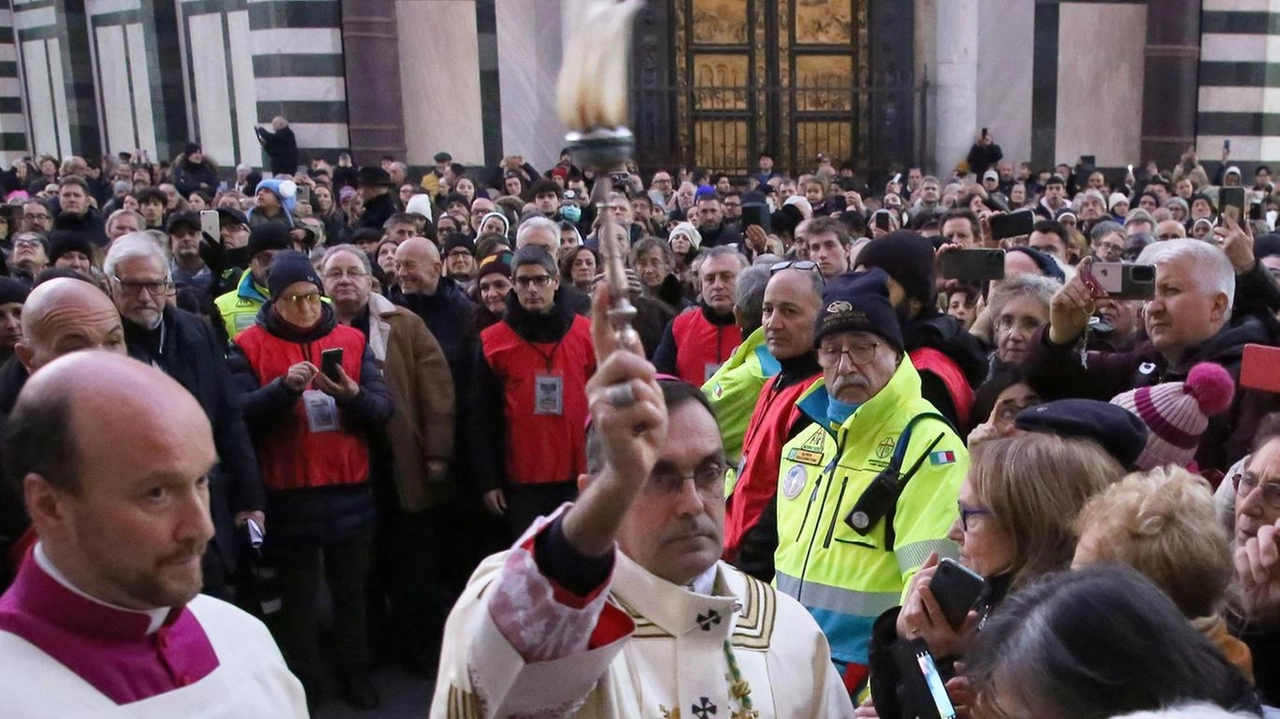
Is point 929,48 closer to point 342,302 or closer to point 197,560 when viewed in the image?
point 342,302

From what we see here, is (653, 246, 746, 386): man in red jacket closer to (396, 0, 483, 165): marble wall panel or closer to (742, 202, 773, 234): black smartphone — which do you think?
(742, 202, 773, 234): black smartphone

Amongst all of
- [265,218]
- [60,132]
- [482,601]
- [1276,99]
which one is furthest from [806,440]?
[60,132]

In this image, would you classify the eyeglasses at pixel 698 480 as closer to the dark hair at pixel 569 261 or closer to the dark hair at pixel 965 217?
the dark hair at pixel 569 261

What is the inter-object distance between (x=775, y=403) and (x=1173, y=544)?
222 cm

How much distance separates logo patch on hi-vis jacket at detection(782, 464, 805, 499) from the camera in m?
3.71

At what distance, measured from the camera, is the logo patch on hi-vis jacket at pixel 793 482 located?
12.2 ft

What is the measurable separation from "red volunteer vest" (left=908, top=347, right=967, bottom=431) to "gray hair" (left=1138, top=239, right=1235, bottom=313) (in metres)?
0.74

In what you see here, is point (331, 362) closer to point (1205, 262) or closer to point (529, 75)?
point (1205, 262)

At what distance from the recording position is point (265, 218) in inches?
407

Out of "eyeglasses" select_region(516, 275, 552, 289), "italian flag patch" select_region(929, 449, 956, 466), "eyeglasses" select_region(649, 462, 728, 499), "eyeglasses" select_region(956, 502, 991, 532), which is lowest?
"italian flag patch" select_region(929, 449, 956, 466)

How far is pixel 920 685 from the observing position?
2.37 metres

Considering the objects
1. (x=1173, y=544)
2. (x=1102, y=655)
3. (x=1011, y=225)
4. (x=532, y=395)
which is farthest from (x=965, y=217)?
(x=1102, y=655)

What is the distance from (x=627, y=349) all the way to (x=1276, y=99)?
19661 millimetres

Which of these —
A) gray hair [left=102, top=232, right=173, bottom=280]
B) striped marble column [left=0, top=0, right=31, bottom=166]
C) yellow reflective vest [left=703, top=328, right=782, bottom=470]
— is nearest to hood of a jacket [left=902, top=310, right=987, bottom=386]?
yellow reflective vest [left=703, top=328, right=782, bottom=470]
